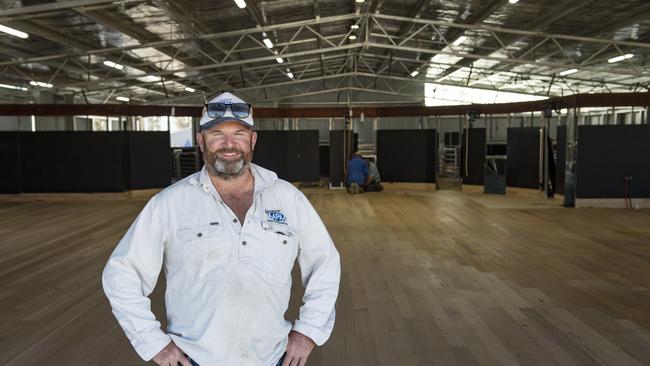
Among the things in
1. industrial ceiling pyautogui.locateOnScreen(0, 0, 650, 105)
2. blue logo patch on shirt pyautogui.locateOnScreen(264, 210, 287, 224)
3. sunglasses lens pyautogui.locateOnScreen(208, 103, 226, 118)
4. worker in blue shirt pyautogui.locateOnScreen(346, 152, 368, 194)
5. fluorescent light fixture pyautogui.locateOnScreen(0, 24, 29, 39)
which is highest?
industrial ceiling pyautogui.locateOnScreen(0, 0, 650, 105)

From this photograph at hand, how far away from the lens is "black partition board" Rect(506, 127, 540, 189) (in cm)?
1490

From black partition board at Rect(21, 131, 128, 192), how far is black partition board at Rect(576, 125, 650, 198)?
11.8 metres

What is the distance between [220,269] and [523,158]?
48.0 ft

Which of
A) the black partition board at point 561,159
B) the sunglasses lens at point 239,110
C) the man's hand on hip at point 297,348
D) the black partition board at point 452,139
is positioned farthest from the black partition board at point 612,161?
the sunglasses lens at point 239,110

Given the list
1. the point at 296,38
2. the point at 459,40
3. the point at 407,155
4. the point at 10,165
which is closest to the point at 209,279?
the point at 10,165

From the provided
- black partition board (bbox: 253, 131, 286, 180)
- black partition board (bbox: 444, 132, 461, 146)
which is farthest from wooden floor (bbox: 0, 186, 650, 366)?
black partition board (bbox: 444, 132, 461, 146)

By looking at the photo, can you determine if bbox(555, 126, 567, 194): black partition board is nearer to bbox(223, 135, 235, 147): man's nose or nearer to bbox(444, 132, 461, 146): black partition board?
bbox(444, 132, 461, 146): black partition board

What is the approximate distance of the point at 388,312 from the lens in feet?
16.0

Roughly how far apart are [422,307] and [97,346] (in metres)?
2.79

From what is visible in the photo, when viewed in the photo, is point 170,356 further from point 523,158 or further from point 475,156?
point 475,156

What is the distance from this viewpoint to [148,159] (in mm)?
15492

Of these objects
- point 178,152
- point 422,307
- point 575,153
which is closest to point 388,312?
point 422,307

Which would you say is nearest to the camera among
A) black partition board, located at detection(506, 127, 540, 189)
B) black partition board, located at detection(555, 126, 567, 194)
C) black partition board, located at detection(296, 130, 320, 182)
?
black partition board, located at detection(555, 126, 567, 194)

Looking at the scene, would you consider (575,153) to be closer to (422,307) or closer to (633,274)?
(633,274)
